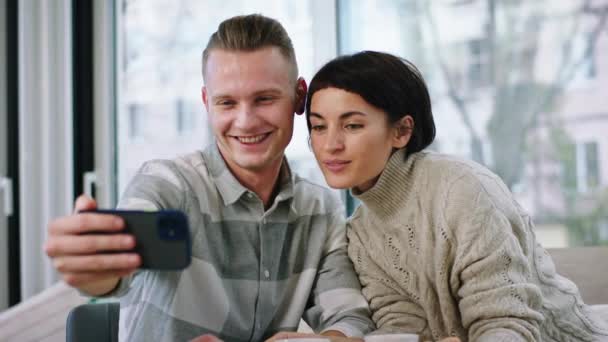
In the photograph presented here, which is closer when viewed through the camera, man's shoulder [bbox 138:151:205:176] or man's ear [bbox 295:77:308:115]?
man's shoulder [bbox 138:151:205:176]

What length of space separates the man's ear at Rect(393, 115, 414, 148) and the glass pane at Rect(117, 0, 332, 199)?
1295 mm

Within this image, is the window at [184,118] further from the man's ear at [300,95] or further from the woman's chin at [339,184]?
the woman's chin at [339,184]

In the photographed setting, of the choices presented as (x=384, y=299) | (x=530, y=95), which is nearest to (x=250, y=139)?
(x=384, y=299)

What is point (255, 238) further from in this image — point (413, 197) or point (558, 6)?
point (558, 6)

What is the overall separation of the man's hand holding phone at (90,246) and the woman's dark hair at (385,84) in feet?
2.05

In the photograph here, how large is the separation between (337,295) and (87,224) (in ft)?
2.24

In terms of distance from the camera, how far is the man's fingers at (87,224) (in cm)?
82

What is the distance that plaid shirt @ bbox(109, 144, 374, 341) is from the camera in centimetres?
127

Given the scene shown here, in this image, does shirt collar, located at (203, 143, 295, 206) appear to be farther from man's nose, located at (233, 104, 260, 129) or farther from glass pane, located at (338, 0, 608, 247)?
glass pane, located at (338, 0, 608, 247)

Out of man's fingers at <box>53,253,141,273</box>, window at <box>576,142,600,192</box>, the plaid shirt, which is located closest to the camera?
man's fingers at <box>53,253,141,273</box>

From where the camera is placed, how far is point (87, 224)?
83cm

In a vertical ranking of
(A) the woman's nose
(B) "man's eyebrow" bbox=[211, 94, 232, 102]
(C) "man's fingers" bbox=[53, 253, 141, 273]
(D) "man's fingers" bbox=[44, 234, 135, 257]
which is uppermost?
(B) "man's eyebrow" bbox=[211, 94, 232, 102]

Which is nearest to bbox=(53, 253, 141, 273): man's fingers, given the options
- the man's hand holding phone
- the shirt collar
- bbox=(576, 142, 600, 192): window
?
the man's hand holding phone

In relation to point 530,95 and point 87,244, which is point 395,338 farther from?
point 530,95
